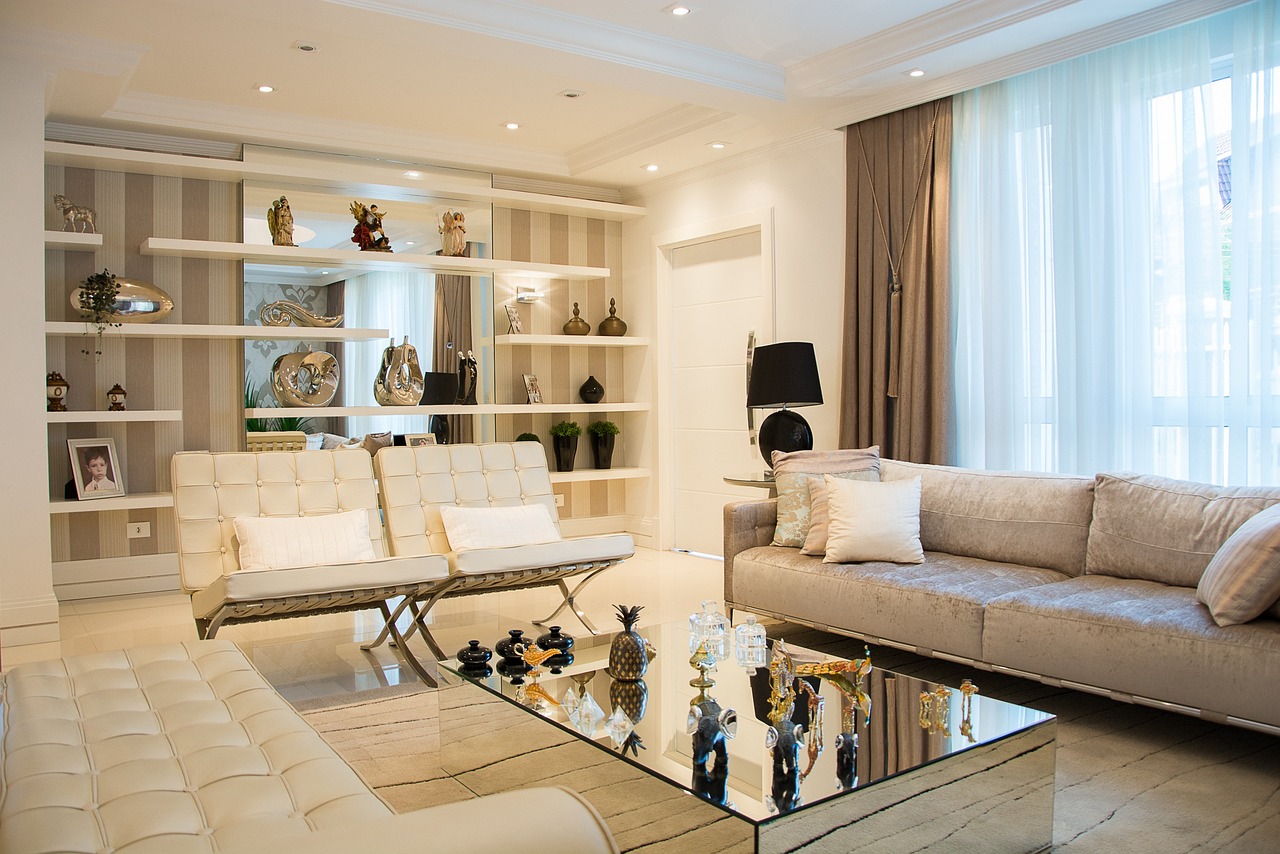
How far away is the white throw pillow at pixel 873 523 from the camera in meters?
3.84

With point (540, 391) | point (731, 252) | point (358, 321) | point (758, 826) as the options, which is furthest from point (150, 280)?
point (758, 826)

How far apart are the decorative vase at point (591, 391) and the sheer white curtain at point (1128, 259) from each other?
2849 millimetres

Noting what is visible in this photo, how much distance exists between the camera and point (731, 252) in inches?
248

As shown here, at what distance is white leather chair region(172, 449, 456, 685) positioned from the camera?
339 centimetres

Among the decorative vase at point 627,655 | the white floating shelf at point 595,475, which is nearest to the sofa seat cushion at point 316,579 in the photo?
the decorative vase at point 627,655

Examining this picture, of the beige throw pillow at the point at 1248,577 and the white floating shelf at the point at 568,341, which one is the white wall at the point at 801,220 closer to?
the white floating shelf at the point at 568,341

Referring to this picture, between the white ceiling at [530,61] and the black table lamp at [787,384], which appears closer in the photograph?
the white ceiling at [530,61]

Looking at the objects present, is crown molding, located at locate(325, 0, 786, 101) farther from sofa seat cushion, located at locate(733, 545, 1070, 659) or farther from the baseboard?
the baseboard

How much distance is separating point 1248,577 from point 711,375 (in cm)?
401

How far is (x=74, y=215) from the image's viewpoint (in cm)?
512

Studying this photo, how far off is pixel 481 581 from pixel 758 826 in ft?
7.69

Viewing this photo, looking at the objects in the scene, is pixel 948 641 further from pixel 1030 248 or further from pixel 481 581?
pixel 1030 248

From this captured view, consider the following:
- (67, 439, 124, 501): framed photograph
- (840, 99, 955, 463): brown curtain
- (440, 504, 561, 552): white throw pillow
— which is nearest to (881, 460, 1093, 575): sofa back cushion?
(840, 99, 955, 463): brown curtain

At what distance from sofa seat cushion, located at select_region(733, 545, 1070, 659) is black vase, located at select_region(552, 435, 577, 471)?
286 cm
